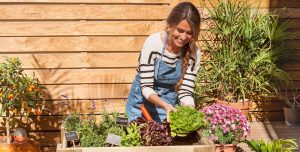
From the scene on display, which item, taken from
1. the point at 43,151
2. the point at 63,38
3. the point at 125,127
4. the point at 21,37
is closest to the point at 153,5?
the point at 63,38

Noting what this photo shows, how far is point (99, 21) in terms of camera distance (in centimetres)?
481

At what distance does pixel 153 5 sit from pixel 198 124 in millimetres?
2571

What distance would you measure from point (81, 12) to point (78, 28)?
16cm

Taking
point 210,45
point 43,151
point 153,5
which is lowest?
point 43,151

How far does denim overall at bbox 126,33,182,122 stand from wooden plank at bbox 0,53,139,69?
1.75 metres

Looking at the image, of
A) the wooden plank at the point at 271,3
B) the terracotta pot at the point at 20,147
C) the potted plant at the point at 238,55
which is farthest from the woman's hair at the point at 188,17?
the wooden plank at the point at 271,3

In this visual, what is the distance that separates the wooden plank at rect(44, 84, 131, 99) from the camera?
15.8 ft

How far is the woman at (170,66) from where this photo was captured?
269 centimetres

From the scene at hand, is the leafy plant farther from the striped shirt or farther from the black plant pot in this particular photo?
the black plant pot

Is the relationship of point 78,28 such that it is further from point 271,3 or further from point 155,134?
point 155,134

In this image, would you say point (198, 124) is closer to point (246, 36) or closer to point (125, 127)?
point (125, 127)

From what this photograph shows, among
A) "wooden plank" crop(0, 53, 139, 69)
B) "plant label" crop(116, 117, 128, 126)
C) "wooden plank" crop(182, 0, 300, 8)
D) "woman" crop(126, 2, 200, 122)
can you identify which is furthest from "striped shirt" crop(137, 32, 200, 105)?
"wooden plank" crop(182, 0, 300, 8)

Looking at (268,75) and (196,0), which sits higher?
(196,0)

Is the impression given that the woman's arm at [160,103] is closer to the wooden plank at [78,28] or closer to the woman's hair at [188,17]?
the woman's hair at [188,17]
